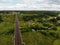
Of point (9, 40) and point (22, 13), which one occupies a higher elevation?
point (22, 13)

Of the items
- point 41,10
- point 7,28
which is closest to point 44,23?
point 41,10

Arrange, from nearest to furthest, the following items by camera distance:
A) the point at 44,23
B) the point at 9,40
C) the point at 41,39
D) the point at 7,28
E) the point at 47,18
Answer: the point at 9,40 < the point at 41,39 < the point at 7,28 < the point at 44,23 < the point at 47,18

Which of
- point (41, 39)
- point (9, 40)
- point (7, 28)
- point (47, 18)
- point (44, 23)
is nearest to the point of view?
point (9, 40)

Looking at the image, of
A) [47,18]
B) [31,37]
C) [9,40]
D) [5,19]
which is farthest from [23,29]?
[47,18]

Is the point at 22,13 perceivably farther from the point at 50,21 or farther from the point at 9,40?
the point at 9,40

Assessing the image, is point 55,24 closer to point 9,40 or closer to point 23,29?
point 23,29

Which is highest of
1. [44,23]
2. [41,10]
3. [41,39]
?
[41,10]

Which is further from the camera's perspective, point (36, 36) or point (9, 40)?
point (36, 36)
